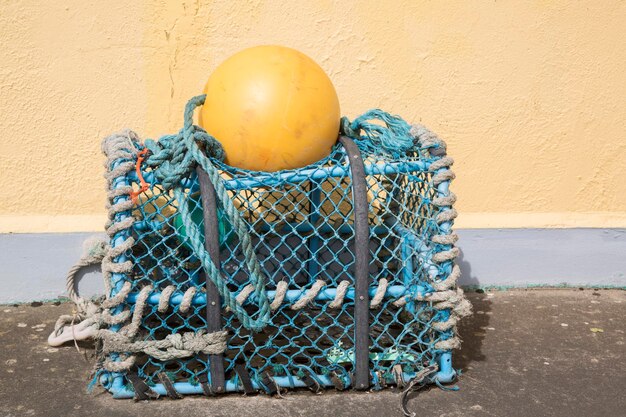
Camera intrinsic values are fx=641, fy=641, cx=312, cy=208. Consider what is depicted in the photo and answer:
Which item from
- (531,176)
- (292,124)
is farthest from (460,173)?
(292,124)

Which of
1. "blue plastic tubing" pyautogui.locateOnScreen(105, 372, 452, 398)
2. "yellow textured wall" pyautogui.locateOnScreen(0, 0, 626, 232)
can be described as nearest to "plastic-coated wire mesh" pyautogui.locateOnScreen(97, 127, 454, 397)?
"blue plastic tubing" pyautogui.locateOnScreen(105, 372, 452, 398)

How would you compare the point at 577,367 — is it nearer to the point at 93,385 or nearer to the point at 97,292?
the point at 93,385

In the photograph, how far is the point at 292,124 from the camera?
199 centimetres

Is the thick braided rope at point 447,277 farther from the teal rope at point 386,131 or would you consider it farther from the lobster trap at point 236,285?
the teal rope at point 386,131

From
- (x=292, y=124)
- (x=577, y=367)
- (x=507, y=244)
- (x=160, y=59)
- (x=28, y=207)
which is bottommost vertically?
(x=577, y=367)

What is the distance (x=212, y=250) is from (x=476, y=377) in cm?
99

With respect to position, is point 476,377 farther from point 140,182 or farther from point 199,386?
point 140,182

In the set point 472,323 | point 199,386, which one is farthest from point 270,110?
point 472,323

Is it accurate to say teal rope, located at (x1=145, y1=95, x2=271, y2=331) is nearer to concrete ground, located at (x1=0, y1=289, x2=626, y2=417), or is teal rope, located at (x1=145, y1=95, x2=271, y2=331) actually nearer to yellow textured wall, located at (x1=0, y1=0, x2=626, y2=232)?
concrete ground, located at (x1=0, y1=289, x2=626, y2=417)

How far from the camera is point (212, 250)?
6.21ft

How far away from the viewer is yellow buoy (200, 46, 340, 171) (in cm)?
198

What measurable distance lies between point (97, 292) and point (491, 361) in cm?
164

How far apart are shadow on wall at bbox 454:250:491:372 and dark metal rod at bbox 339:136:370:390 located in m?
0.41

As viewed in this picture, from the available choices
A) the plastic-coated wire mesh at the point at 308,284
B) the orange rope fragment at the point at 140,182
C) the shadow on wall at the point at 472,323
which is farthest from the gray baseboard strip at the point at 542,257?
the orange rope fragment at the point at 140,182
